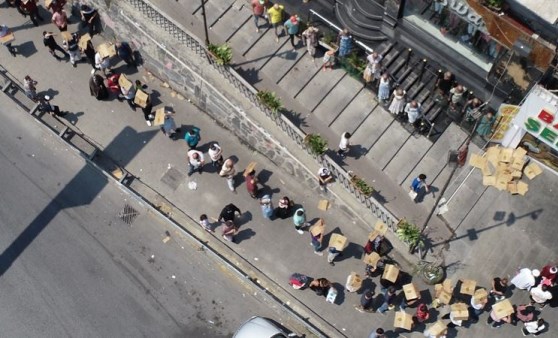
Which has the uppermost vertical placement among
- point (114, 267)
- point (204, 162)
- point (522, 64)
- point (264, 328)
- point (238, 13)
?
point (522, 64)

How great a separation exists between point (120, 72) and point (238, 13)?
5.54 meters

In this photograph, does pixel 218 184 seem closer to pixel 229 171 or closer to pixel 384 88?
pixel 229 171

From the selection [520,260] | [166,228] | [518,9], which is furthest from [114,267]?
[518,9]

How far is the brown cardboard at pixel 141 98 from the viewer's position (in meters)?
24.7

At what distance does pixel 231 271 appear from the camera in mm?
23625

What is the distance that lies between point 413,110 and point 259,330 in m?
9.17

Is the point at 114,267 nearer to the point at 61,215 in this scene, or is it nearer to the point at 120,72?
the point at 61,215

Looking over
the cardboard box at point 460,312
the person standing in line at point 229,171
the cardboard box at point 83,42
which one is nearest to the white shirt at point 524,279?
the cardboard box at point 460,312

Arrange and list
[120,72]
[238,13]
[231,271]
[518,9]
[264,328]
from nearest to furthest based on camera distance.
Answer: [518,9] < [264,328] < [231,271] < [238,13] < [120,72]

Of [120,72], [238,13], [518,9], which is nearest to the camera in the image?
[518,9]

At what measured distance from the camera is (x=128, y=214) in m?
24.6

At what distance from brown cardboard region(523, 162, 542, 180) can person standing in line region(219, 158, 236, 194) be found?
10.6m

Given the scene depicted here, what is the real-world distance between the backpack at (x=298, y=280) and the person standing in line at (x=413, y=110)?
674cm

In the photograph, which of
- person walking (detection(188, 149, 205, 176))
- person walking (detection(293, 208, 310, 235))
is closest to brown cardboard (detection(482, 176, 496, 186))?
person walking (detection(293, 208, 310, 235))
